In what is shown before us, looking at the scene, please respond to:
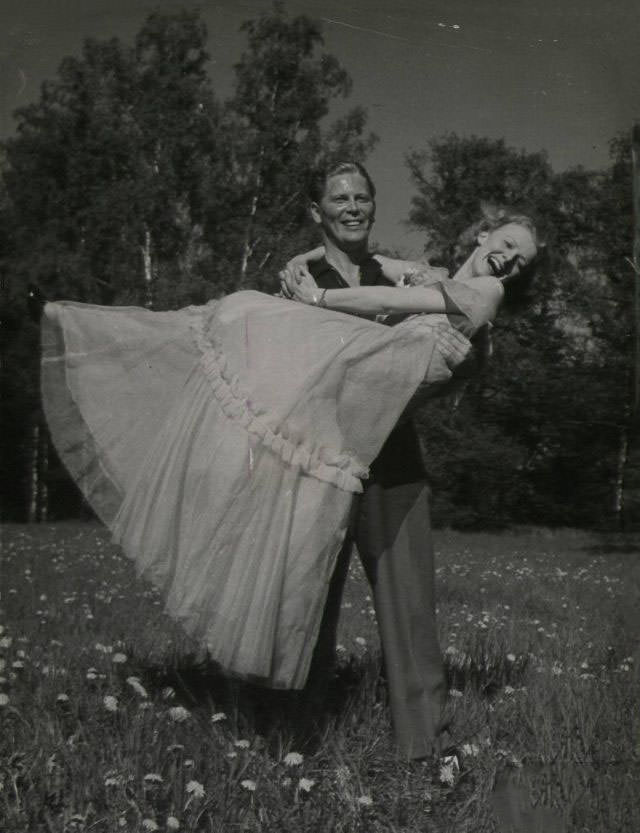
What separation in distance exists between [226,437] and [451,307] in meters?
0.82

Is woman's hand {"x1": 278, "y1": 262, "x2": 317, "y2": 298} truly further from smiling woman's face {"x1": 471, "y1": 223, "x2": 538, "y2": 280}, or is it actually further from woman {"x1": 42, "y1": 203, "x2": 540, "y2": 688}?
smiling woman's face {"x1": 471, "y1": 223, "x2": 538, "y2": 280}

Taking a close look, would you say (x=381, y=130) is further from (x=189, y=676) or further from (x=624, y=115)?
(x=189, y=676)

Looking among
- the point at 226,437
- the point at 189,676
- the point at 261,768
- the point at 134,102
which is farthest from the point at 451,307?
the point at 134,102

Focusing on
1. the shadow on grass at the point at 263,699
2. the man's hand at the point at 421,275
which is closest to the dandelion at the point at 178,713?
the shadow on grass at the point at 263,699

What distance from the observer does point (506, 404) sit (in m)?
9.13

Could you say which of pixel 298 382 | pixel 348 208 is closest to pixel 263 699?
pixel 298 382

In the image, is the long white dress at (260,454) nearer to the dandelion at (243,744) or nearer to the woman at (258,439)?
the woman at (258,439)

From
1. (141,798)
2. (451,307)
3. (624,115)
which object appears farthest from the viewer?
(624,115)

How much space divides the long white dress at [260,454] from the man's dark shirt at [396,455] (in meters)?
0.31

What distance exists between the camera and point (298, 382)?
263 cm

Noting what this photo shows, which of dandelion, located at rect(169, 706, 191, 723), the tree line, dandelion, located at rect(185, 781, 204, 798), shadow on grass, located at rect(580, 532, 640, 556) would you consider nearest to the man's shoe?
the tree line

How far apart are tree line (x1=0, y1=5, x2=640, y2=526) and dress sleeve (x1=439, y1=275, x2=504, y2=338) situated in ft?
1.24

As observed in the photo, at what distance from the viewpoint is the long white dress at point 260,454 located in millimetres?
2508

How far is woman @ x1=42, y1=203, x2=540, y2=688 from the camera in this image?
8.24 feet
